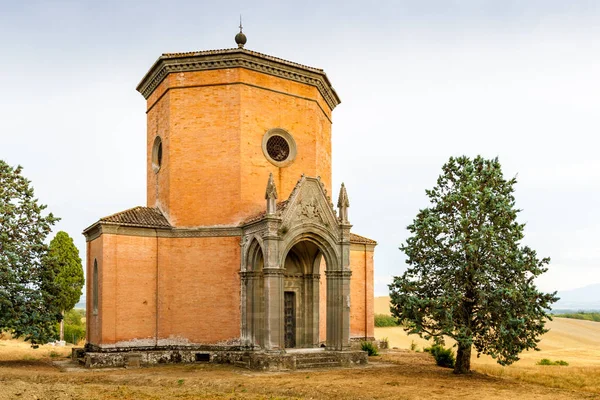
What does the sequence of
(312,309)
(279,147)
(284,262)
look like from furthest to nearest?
1. (279,147)
2. (312,309)
3. (284,262)

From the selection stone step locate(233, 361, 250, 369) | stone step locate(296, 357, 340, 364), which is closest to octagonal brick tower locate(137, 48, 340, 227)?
stone step locate(233, 361, 250, 369)

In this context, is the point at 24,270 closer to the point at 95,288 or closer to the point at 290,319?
the point at 95,288

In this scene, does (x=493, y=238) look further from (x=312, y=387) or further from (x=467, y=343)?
(x=312, y=387)

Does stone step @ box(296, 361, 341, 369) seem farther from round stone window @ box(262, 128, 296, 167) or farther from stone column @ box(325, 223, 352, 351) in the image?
round stone window @ box(262, 128, 296, 167)

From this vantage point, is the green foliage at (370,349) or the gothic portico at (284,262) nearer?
the gothic portico at (284,262)

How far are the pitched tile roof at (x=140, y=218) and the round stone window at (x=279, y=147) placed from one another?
543 cm

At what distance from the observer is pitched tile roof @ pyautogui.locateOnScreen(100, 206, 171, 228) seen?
24328 millimetres

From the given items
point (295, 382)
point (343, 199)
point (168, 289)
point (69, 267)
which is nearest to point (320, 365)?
point (295, 382)

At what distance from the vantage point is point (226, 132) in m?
25.1

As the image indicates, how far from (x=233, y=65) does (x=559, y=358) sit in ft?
75.9

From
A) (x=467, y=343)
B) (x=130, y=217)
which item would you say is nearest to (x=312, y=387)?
(x=467, y=343)

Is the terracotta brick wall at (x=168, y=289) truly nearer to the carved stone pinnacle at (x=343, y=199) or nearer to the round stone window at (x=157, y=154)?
the round stone window at (x=157, y=154)

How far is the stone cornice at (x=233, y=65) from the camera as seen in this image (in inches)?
992

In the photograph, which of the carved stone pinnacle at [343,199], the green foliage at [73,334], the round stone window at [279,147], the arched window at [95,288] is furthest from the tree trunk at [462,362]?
the green foliage at [73,334]
